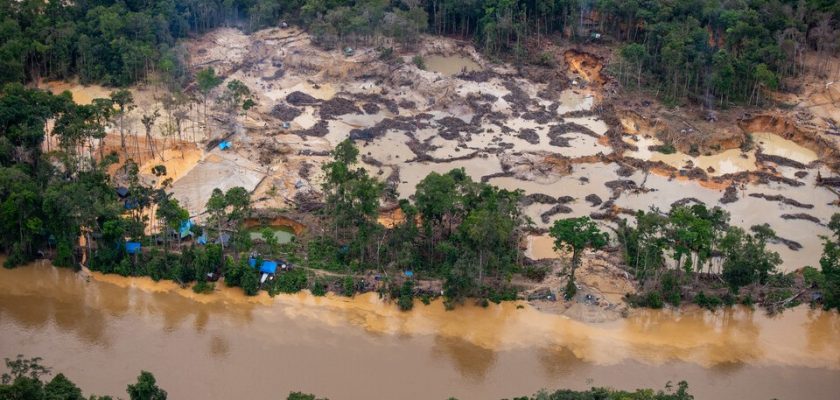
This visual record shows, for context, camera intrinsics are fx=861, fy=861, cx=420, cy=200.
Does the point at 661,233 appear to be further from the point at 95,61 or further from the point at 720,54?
the point at 95,61

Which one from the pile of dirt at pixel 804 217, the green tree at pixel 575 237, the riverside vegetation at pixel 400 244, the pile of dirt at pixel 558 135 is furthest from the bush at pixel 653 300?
the pile of dirt at pixel 558 135

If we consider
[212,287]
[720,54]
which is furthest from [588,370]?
[720,54]

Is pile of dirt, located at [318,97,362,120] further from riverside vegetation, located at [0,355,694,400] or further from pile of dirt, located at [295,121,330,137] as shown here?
riverside vegetation, located at [0,355,694,400]

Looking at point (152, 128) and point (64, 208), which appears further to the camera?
point (152, 128)

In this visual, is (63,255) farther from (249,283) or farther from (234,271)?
(249,283)

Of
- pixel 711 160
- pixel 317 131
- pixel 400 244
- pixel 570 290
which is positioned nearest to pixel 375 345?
pixel 400 244

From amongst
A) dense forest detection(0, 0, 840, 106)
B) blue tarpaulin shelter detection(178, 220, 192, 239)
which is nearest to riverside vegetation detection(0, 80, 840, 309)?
blue tarpaulin shelter detection(178, 220, 192, 239)

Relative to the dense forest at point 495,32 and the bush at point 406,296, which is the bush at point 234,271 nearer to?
the bush at point 406,296
